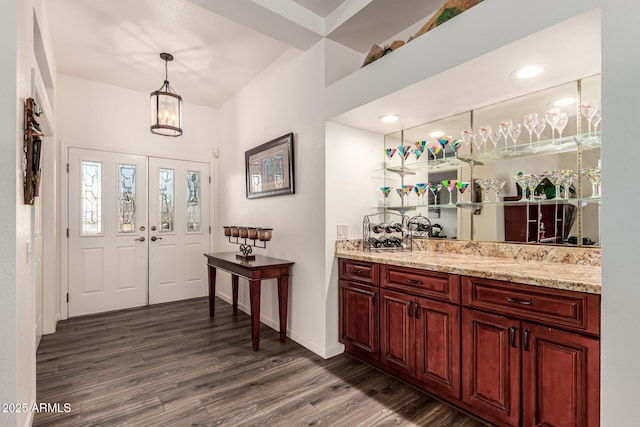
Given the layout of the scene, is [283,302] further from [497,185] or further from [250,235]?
[497,185]

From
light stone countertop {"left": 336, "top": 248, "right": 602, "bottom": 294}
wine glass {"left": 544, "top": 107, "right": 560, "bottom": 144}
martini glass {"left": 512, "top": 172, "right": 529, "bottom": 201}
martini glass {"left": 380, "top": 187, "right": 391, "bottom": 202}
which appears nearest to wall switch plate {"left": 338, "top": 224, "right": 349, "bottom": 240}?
light stone countertop {"left": 336, "top": 248, "right": 602, "bottom": 294}

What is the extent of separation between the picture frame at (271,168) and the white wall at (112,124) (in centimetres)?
132

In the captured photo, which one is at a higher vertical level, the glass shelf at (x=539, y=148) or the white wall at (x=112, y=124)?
the white wall at (x=112, y=124)

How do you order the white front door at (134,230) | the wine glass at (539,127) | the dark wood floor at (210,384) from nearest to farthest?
the dark wood floor at (210,384) < the wine glass at (539,127) < the white front door at (134,230)

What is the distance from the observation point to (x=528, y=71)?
1.96 m

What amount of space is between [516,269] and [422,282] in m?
0.57

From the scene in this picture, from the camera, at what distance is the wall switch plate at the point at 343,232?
9.79ft

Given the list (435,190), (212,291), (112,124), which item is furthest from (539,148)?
(112,124)

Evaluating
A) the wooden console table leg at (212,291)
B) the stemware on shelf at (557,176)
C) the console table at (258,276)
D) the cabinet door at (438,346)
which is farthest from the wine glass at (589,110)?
the wooden console table leg at (212,291)

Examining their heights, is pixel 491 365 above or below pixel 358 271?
below

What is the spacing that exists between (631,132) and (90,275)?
520cm

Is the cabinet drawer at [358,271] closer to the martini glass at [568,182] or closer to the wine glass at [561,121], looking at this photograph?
the martini glass at [568,182]

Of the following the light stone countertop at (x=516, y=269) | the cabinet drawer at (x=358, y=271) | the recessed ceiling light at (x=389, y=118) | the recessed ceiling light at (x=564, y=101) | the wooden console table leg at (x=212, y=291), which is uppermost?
the recessed ceiling light at (x=389, y=118)

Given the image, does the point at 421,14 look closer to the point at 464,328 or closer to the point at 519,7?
the point at 519,7
